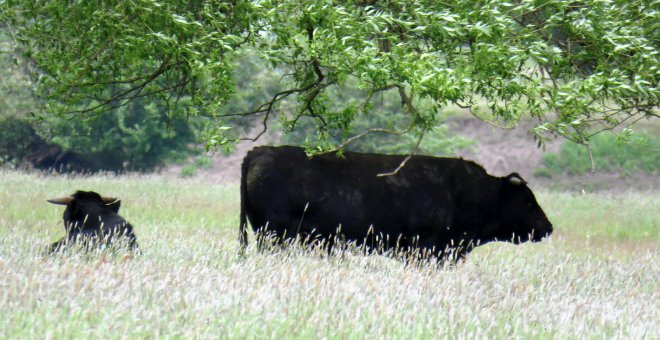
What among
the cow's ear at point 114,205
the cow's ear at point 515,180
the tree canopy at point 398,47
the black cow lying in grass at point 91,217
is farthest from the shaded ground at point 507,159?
the black cow lying in grass at point 91,217

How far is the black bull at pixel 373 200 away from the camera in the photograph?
1378 centimetres

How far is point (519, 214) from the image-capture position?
1538 cm

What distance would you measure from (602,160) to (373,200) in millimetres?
44763

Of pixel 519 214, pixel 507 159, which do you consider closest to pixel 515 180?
pixel 519 214

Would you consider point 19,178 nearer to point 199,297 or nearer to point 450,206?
point 450,206

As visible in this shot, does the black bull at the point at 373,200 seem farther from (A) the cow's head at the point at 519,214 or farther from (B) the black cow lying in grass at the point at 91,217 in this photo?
(B) the black cow lying in grass at the point at 91,217

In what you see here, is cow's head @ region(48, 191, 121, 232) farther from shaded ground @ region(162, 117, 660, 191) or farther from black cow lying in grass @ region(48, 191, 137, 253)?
shaded ground @ region(162, 117, 660, 191)

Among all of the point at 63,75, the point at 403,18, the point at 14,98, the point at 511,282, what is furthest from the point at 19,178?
the point at 511,282

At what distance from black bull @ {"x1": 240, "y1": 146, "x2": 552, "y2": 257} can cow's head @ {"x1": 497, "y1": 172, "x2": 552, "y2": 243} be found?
0.9 inches

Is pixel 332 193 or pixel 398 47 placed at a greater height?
pixel 398 47

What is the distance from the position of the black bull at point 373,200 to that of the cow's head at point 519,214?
0.02m

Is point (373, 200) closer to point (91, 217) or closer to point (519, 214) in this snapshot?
point (519, 214)

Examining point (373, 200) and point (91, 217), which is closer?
point (91, 217)

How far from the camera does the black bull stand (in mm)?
13781
